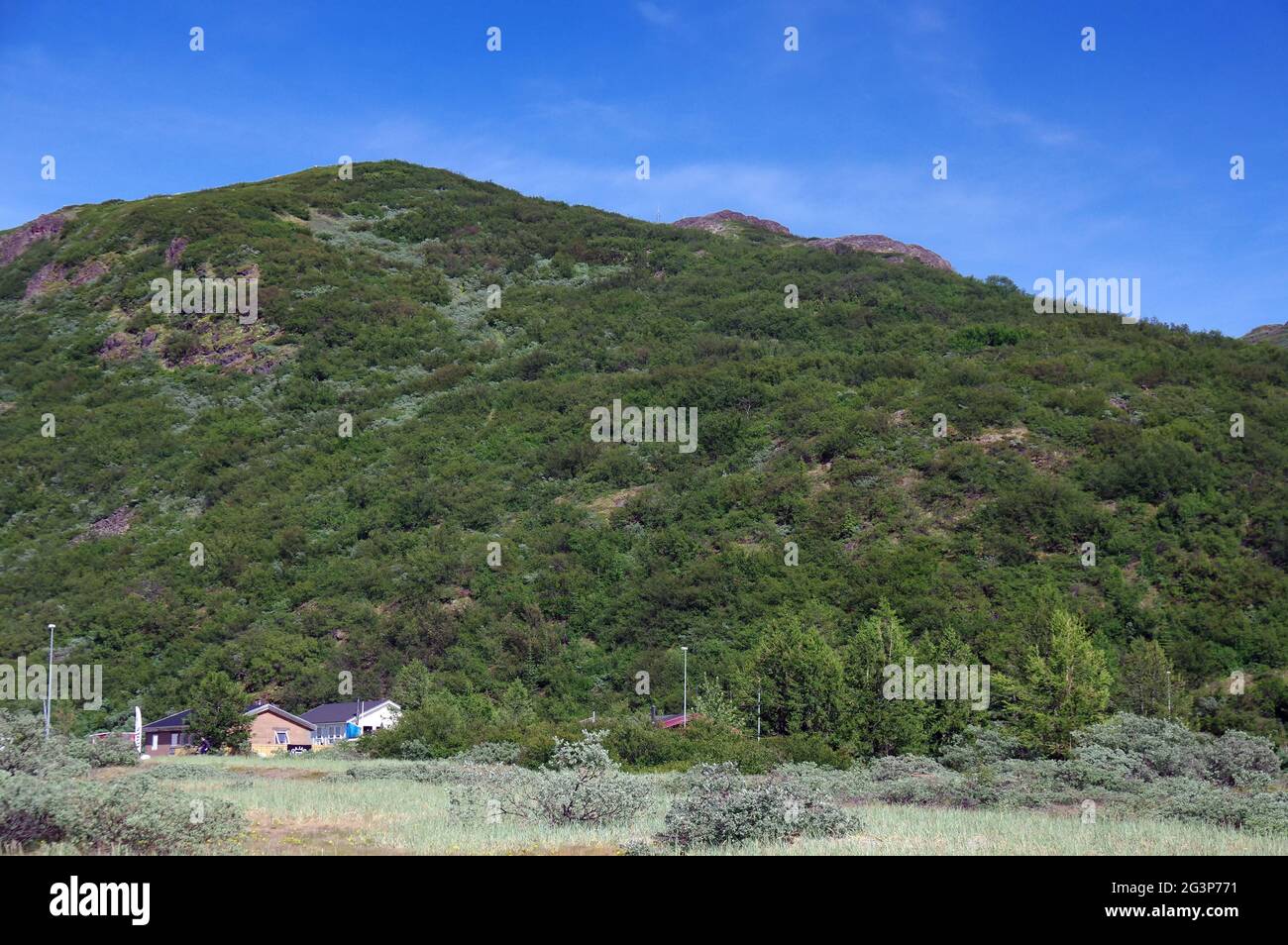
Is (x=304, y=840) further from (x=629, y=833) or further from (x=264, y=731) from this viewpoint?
(x=264, y=731)

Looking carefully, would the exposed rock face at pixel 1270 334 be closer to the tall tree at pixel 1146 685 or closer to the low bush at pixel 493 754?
the tall tree at pixel 1146 685

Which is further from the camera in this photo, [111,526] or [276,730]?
[111,526]

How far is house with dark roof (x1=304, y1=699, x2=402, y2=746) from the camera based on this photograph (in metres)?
42.9

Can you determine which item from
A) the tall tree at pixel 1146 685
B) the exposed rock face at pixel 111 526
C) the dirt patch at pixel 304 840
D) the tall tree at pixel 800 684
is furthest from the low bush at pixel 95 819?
the exposed rock face at pixel 111 526

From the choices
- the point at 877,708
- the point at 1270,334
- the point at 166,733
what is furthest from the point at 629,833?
the point at 1270,334

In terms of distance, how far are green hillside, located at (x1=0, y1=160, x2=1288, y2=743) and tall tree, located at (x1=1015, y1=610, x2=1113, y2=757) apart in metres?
3.79

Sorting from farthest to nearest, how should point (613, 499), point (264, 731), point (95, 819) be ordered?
point (613, 499) → point (264, 731) → point (95, 819)

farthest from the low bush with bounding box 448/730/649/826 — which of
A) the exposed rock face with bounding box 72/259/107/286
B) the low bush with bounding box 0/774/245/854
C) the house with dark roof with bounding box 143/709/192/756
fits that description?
the exposed rock face with bounding box 72/259/107/286

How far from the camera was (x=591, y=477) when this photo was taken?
62906mm

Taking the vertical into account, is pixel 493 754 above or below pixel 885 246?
below

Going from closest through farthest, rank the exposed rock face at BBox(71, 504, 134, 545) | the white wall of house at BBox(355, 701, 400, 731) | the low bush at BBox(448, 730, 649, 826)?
the low bush at BBox(448, 730, 649, 826)
the white wall of house at BBox(355, 701, 400, 731)
the exposed rock face at BBox(71, 504, 134, 545)

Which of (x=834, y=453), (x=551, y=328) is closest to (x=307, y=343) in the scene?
(x=551, y=328)

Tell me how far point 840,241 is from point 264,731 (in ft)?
319

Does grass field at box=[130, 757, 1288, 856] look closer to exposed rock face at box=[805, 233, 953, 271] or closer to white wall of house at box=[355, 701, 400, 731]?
white wall of house at box=[355, 701, 400, 731]
